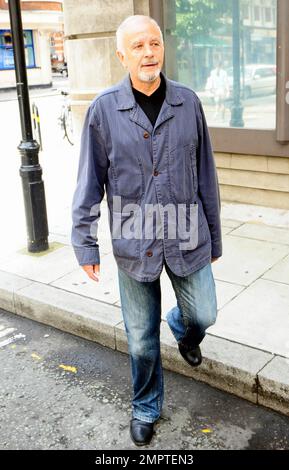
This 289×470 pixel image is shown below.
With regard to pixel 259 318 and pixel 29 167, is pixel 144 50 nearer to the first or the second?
pixel 259 318

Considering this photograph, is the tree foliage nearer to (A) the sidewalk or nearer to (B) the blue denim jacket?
(A) the sidewalk

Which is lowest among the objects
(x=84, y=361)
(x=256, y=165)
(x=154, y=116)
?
(x=84, y=361)

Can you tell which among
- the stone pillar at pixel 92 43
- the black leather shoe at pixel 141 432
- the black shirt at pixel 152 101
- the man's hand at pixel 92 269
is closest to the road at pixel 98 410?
the black leather shoe at pixel 141 432

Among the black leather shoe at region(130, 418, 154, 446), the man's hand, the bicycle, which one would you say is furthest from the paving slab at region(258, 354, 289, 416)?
the bicycle

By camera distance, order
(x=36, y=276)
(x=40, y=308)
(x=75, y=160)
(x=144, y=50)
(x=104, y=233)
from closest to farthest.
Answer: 1. (x=144, y=50)
2. (x=40, y=308)
3. (x=36, y=276)
4. (x=104, y=233)
5. (x=75, y=160)

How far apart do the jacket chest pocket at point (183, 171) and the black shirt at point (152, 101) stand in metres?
0.20

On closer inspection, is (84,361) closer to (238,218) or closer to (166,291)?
(166,291)

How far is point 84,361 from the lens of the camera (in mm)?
4133

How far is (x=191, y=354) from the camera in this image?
3.62m

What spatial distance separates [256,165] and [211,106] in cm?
101

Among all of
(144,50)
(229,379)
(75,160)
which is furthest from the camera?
(75,160)

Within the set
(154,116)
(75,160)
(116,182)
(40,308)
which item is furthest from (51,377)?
(75,160)

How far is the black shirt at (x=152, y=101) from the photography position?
2.84 metres

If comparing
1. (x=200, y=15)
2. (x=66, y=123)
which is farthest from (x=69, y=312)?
(x=66, y=123)
